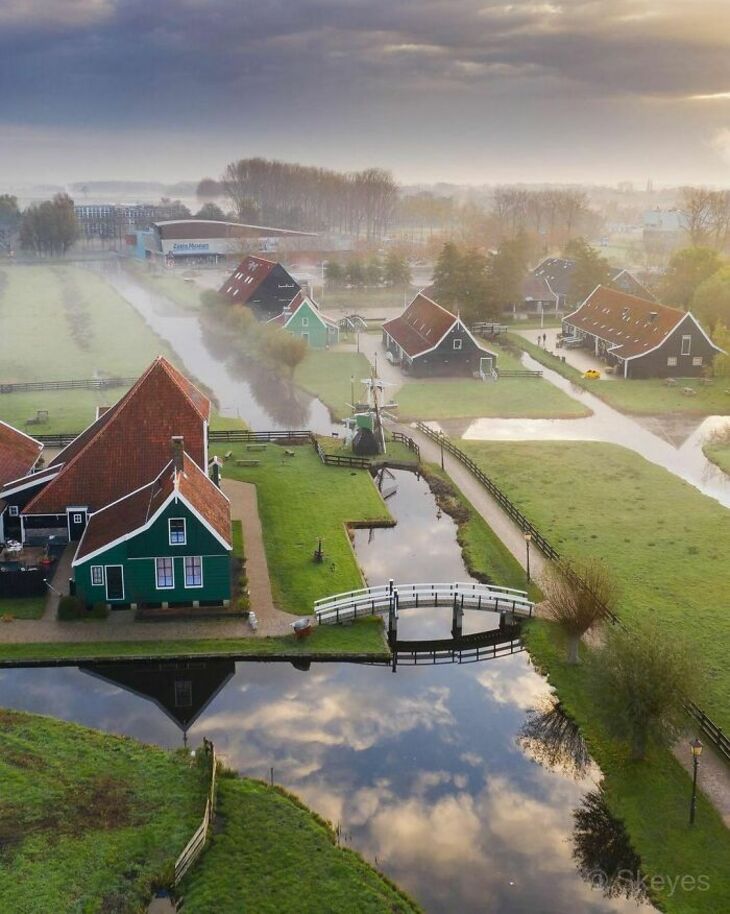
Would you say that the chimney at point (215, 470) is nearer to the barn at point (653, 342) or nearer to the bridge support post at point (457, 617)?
the bridge support post at point (457, 617)

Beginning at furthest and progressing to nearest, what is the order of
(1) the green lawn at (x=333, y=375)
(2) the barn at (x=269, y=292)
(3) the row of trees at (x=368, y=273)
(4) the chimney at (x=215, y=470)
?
(3) the row of trees at (x=368, y=273), (2) the barn at (x=269, y=292), (1) the green lawn at (x=333, y=375), (4) the chimney at (x=215, y=470)

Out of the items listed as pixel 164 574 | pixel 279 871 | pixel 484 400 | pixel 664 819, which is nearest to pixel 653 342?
pixel 484 400

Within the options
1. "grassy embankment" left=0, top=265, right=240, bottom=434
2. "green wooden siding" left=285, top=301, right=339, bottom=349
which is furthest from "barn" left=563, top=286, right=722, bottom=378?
"grassy embankment" left=0, top=265, right=240, bottom=434

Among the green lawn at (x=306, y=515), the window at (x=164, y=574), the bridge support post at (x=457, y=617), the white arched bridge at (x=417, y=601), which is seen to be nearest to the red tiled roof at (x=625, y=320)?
the green lawn at (x=306, y=515)

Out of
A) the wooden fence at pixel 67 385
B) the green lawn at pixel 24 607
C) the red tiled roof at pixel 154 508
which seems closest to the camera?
the green lawn at pixel 24 607

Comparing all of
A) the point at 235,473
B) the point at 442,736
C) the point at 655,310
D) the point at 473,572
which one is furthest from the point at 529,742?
the point at 655,310

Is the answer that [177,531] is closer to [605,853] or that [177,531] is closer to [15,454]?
[15,454]

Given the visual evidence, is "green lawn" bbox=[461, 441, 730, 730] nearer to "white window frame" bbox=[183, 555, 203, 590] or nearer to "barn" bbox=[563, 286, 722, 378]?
"white window frame" bbox=[183, 555, 203, 590]
